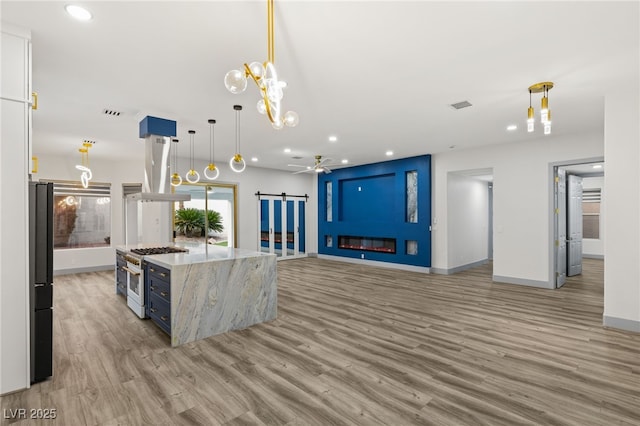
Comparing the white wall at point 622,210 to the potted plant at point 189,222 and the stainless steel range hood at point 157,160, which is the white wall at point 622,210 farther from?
the potted plant at point 189,222

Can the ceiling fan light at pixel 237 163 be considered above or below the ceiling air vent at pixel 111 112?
below

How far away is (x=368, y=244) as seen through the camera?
982 centimetres

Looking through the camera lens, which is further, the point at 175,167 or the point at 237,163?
the point at 175,167

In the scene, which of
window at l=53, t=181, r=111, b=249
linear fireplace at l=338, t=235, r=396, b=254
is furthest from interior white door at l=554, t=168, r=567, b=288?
window at l=53, t=181, r=111, b=249

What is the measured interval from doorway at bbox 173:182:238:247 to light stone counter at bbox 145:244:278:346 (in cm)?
491

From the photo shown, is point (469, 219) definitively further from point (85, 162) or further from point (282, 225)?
point (85, 162)

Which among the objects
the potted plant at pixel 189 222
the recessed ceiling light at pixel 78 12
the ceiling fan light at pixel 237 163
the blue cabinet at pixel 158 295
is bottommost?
the blue cabinet at pixel 158 295

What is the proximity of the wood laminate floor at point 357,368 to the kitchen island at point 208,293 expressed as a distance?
0.58ft

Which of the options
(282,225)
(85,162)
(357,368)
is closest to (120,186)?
(85,162)

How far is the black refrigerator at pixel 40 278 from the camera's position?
2.79m

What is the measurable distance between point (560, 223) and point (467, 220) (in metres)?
2.31

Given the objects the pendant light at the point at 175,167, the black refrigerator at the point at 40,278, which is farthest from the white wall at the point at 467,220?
the black refrigerator at the point at 40,278

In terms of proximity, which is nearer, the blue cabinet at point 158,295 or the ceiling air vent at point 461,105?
the blue cabinet at point 158,295

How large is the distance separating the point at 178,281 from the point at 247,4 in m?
2.87
